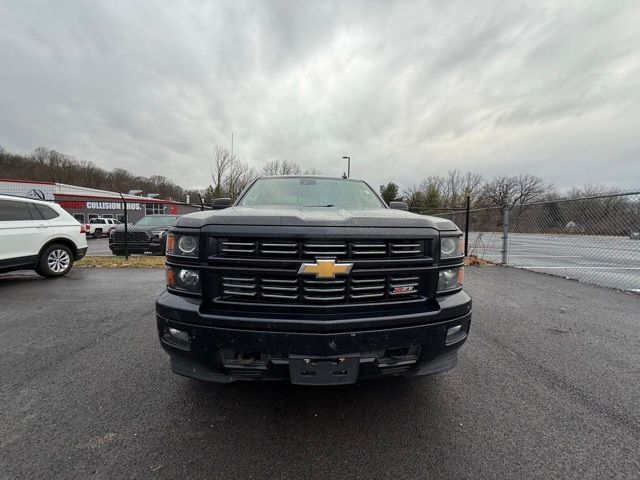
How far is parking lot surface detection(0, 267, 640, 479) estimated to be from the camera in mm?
1731

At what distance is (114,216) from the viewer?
32.0 m

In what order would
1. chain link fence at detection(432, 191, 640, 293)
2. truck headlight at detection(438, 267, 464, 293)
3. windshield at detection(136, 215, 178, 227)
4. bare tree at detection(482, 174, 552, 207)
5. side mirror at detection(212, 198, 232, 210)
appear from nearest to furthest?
truck headlight at detection(438, 267, 464, 293), side mirror at detection(212, 198, 232, 210), chain link fence at detection(432, 191, 640, 293), windshield at detection(136, 215, 178, 227), bare tree at detection(482, 174, 552, 207)

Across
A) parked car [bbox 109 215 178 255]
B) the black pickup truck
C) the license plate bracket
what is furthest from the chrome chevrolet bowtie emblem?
parked car [bbox 109 215 178 255]

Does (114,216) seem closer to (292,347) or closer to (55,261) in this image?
(55,261)

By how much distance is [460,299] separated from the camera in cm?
215

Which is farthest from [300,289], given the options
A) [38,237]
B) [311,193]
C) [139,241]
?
[139,241]

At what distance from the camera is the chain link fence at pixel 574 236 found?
597 centimetres

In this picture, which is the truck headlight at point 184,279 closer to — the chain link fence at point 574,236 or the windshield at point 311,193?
the windshield at point 311,193

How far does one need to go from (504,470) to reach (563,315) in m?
3.49

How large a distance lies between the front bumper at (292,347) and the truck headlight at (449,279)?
0.16 m

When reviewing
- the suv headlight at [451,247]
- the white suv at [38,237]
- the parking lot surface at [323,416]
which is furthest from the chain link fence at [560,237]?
the suv headlight at [451,247]

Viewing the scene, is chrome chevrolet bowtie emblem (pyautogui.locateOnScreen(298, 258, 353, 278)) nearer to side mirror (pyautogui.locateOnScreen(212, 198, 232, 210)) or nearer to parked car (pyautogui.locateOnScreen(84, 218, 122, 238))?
side mirror (pyautogui.locateOnScreen(212, 198, 232, 210))

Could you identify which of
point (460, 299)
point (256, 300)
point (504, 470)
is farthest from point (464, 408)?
point (256, 300)

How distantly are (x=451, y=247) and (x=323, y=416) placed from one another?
1429 millimetres
